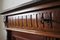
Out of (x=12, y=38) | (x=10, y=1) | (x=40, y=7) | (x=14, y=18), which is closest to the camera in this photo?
(x=40, y=7)

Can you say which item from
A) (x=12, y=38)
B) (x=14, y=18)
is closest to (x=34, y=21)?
(x=14, y=18)

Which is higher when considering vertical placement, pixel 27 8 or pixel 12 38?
pixel 27 8

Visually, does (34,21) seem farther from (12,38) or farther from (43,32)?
(12,38)

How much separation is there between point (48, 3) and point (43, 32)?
172 mm

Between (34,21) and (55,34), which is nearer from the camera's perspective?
(55,34)

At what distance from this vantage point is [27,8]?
90 cm

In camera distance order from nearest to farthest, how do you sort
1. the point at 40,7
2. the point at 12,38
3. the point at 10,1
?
the point at 40,7
the point at 12,38
the point at 10,1

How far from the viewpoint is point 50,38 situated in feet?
2.33

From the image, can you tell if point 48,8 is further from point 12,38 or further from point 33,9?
point 12,38

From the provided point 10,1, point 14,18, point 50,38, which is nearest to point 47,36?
point 50,38

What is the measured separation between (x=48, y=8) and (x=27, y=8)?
23 centimetres

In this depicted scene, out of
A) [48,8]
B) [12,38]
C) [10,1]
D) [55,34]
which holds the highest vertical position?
[10,1]

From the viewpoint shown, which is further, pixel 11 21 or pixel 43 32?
pixel 11 21

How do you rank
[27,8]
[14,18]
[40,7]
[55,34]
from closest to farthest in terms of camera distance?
[55,34]
[40,7]
[27,8]
[14,18]
